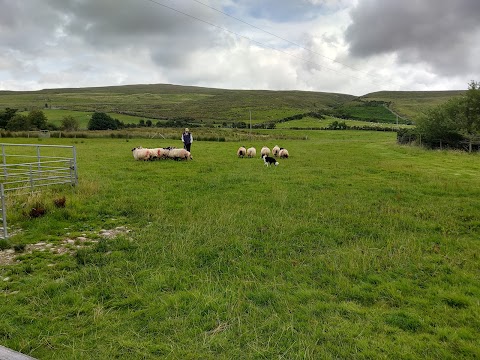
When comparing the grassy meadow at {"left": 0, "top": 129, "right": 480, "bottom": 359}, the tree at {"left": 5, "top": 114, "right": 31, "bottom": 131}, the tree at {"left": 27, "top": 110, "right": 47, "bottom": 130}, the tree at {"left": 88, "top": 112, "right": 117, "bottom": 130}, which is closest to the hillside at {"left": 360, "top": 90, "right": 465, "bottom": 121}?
the tree at {"left": 88, "top": 112, "right": 117, "bottom": 130}

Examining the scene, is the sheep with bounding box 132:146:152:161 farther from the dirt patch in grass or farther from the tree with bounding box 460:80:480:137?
the tree with bounding box 460:80:480:137

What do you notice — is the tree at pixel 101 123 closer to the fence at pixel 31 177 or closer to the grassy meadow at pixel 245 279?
the fence at pixel 31 177

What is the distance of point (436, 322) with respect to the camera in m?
4.51

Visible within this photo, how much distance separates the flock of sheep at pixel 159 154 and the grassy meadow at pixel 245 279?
9703 mm

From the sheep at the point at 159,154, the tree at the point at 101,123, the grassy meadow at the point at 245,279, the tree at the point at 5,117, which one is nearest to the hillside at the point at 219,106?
the tree at the point at 101,123

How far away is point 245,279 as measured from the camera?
18.8ft

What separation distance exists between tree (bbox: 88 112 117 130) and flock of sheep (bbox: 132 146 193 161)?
58569 millimetres

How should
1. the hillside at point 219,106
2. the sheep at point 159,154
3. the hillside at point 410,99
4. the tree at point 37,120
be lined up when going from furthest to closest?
the hillside at point 410,99, the hillside at point 219,106, the tree at point 37,120, the sheep at point 159,154

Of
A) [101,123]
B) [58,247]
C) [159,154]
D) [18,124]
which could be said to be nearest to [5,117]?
[18,124]

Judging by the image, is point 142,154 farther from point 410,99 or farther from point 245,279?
point 410,99

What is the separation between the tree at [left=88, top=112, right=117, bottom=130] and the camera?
73.3 m

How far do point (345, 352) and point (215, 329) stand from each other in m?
1.63

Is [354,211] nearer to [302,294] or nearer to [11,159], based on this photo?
Result: [302,294]

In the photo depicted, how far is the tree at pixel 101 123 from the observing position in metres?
73.3
